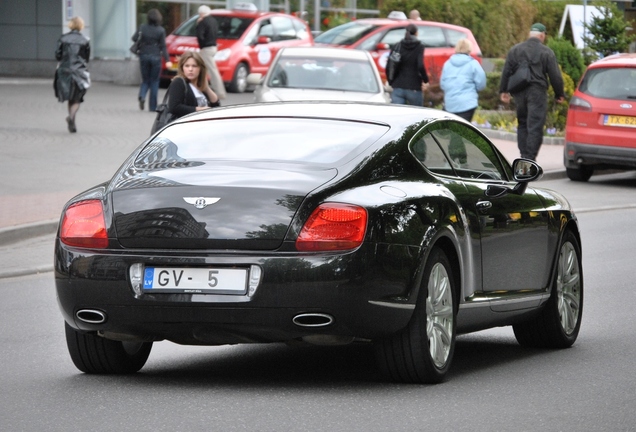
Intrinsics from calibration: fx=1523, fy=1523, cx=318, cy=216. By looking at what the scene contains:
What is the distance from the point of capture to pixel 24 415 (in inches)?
248

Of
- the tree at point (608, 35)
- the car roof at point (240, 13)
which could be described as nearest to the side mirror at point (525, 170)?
the tree at point (608, 35)

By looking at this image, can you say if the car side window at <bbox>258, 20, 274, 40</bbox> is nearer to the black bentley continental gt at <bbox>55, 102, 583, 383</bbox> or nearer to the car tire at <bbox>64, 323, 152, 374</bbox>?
the black bentley continental gt at <bbox>55, 102, 583, 383</bbox>

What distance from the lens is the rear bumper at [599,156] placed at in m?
19.8

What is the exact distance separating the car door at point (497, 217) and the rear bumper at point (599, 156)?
11541 millimetres

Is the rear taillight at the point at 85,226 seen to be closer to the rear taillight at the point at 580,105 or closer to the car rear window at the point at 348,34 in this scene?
the rear taillight at the point at 580,105

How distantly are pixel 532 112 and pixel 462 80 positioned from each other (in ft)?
3.92

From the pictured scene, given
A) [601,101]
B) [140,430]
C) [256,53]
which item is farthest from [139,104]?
[140,430]

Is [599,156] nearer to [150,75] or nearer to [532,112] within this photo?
[532,112]

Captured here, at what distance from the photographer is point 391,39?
3269 cm

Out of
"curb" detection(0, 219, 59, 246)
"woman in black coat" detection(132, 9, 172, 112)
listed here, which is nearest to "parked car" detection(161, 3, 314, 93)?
"woman in black coat" detection(132, 9, 172, 112)

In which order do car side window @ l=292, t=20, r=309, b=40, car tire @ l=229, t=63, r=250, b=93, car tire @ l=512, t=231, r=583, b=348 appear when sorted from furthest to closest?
car side window @ l=292, t=20, r=309, b=40 < car tire @ l=229, t=63, r=250, b=93 < car tire @ l=512, t=231, r=583, b=348

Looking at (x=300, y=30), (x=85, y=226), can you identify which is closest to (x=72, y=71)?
(x=300, y=30)

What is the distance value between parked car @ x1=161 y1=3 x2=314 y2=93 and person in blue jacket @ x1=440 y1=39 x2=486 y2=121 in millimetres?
13315

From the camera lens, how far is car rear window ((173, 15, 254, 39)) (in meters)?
34.5
